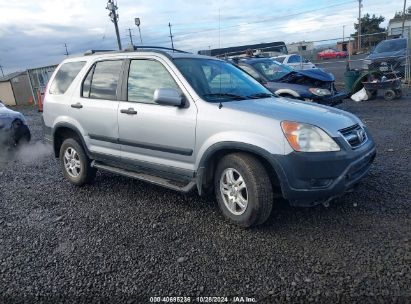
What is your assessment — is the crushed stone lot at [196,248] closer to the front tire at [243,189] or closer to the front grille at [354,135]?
the front tire at [243,189]

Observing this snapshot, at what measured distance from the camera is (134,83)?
4477 mm

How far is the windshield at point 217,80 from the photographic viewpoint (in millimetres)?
Result: 4059

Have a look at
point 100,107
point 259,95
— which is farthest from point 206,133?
point 100,107

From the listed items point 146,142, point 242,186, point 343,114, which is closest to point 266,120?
point 242,186

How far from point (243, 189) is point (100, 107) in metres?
2.28

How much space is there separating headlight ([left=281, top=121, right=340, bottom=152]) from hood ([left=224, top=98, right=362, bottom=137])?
0.06 meters

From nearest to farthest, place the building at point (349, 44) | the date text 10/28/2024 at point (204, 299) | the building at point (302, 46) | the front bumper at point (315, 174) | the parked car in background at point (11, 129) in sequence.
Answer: the date text 10/28/2024 at point (204, 299) < the front bumper at point (315, 174) < the parked car in background at point (11, 129) < the building at point (349, 44) < the building at point (302, 46)

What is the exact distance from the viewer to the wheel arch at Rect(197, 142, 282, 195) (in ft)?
11.2

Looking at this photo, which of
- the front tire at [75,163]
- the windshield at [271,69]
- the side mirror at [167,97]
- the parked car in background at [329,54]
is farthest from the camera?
the parked car in background at [329,54]

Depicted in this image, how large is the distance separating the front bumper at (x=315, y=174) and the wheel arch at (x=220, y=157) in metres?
0.10

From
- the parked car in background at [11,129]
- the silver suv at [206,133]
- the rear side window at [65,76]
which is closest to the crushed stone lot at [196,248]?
the silver suv at [206,133]

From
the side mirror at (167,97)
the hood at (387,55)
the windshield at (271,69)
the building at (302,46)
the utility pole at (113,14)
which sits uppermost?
the utility pole at (113,14)

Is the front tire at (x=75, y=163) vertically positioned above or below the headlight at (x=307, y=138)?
below

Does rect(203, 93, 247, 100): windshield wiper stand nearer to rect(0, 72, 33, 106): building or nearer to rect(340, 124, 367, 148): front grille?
rect(340, 124, 367, 148): front grille
